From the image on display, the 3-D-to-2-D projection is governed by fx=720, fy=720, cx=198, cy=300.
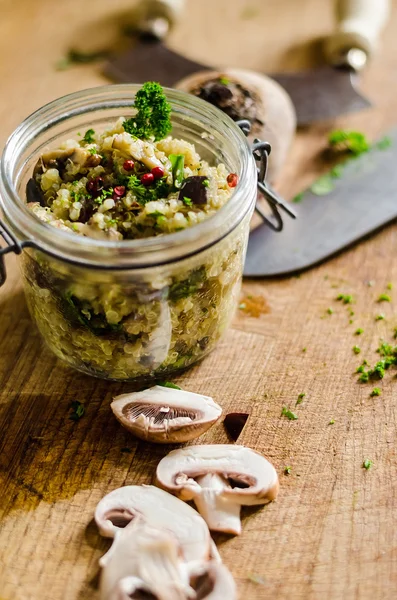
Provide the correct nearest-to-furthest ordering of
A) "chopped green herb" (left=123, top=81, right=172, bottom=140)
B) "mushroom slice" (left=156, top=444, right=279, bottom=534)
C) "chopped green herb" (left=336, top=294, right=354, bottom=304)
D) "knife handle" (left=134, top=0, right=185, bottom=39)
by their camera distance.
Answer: "mushroom slice" (left=156, top=444, right=279, bottom=534) → "chopped green herb" (left=123, top=81, right=172, bottom=140) → "chopped green herb" (left=336, top=294, right=354, bottom=304) → "knife handle" (left=134, top=0, right=185, bottom=39)

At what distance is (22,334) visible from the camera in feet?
8.16

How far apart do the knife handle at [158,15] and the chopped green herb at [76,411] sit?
6.98 ft

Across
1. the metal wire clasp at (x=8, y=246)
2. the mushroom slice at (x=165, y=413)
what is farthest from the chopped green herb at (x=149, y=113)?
the mushroom slice at (x=165, y=413)

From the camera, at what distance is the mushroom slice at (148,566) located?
5.77 ft

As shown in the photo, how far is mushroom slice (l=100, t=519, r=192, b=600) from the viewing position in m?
1.76

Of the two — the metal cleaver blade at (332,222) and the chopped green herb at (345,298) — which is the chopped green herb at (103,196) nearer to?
the metal cleaver blade at (332,222)

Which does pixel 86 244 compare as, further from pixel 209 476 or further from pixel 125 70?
pixel 125 70

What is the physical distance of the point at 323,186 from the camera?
2.98 metres

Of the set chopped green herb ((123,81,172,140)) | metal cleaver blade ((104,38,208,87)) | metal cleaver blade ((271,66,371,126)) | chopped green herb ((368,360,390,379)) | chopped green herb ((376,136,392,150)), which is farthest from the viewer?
metal cleaver blade ((104,38,208,87))

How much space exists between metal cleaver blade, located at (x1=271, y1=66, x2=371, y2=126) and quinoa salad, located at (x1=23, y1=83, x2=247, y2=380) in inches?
46.7

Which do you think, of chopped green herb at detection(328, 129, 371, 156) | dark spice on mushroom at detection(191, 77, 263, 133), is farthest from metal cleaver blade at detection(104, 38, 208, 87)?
chopped green herb at detection(328, 129, 371, 156)

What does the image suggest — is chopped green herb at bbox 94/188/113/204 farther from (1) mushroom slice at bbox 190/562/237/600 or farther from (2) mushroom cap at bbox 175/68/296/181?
(1) mushroom slice at bbox 190/562/237/600

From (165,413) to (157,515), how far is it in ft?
1.03

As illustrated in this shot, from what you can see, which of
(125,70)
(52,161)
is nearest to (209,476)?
(52,161)
